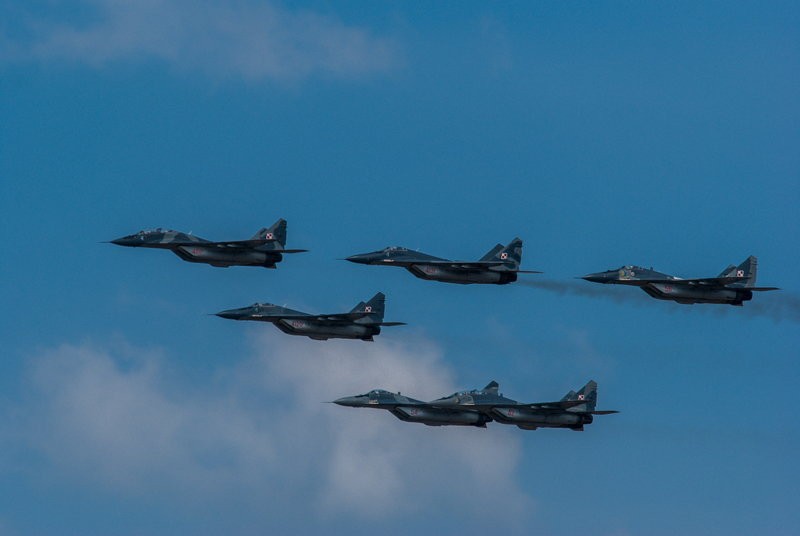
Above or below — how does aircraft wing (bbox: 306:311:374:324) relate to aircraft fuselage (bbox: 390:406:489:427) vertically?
above

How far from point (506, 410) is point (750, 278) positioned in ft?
87.0

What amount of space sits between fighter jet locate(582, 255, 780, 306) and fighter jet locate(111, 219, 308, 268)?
3272 centimetres

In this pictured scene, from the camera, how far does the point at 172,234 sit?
519 ft

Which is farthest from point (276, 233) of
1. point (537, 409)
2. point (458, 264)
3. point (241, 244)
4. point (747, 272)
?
point (747, 272)

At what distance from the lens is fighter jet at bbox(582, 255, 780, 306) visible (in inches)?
6093

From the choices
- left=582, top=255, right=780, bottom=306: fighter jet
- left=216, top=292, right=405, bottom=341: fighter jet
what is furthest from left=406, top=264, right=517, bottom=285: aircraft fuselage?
left=582, top=255, right=780, bottom=306: fighter jet

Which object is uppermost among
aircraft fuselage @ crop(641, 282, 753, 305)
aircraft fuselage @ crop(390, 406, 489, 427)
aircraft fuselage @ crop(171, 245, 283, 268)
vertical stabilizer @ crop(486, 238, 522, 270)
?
vertical stabilizer @ crop(486, 238, 522, 270)

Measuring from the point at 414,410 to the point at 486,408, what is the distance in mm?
7748

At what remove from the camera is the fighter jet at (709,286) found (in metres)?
155

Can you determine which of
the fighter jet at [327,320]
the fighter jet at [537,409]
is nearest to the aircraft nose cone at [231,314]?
the fighter jet at [327,320]

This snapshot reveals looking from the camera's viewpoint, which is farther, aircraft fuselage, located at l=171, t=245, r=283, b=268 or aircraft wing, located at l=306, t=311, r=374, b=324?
aircraft wing, located at l=306, t=311, r=374, b=324

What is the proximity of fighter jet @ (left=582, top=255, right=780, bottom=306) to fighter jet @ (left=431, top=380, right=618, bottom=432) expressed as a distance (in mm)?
13698

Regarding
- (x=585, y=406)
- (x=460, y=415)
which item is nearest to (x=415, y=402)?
(x=460, y=415)

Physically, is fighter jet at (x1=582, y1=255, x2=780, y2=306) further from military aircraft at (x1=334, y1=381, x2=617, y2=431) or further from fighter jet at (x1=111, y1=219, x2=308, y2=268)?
fighter jet at (x1=111, y1=219, x2=308, y2=268)
